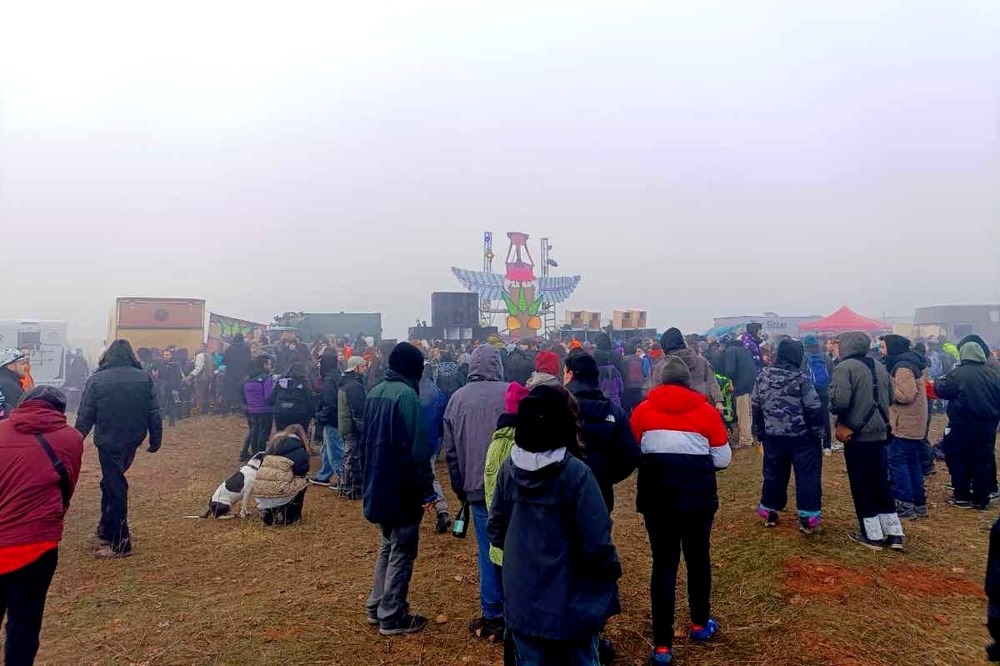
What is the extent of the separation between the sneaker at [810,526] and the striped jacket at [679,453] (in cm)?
313

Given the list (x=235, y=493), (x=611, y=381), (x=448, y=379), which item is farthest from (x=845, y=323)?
(x=235, y=493)

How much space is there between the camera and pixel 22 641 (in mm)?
3580

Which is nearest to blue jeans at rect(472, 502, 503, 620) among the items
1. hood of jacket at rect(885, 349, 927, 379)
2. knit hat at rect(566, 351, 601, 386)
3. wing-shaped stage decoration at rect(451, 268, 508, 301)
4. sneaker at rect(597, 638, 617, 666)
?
sneaker at rect(597, 638, 617, 666)

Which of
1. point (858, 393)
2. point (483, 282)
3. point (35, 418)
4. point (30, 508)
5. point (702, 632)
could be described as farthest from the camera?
point (483, 282)

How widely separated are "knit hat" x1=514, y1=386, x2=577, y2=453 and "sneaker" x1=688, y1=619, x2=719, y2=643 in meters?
2.52

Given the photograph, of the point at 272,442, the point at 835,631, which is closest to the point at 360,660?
the point at 835,631

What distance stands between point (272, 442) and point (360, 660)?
4.18m

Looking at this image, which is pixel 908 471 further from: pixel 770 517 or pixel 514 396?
pixel 514 396

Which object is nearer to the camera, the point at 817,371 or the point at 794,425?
the point at 794,425

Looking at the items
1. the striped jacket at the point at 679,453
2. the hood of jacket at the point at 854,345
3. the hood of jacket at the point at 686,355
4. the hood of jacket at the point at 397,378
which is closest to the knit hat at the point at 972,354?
the hood of jacket at the point at 854,345

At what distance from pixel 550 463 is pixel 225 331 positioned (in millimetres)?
22606

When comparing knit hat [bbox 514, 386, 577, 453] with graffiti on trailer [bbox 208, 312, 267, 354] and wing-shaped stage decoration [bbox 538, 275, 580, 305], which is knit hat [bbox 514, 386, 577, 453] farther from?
wing-shaped stage decoration [bbox 538, 275, 580, 305]

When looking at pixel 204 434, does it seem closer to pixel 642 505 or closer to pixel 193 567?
pixel 193 567

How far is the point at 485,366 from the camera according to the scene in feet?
16.1
